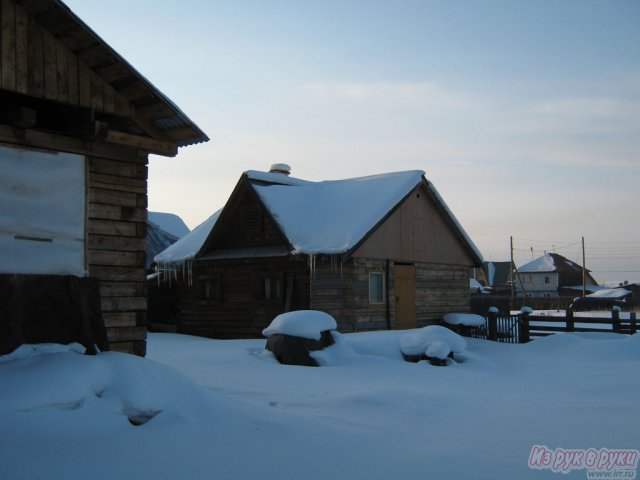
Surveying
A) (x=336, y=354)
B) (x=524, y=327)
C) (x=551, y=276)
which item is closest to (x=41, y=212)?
(x=336, y=354)

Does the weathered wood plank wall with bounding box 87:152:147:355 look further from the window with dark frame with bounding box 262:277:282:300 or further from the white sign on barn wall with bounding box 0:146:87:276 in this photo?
the window with dark frame with bounding box 262:277:282:300

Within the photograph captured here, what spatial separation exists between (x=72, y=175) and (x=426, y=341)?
30.9 feet

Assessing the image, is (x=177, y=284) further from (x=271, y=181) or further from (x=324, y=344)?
(x=324, y=344)

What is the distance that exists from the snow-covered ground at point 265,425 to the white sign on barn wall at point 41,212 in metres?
1.18

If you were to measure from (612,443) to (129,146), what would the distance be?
7217 mm

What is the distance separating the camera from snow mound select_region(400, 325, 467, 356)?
15.1m

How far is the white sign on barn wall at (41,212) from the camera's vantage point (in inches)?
302

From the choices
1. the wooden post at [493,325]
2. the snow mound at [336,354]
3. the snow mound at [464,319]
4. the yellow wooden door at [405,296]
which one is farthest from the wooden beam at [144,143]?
the snow mound at [464,319]

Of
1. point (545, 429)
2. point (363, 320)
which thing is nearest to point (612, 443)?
point (545, 429)

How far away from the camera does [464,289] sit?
25.6 m

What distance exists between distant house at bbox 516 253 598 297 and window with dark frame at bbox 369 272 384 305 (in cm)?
5689

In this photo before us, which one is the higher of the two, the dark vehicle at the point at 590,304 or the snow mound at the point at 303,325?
the snow mound at the point at 303,325

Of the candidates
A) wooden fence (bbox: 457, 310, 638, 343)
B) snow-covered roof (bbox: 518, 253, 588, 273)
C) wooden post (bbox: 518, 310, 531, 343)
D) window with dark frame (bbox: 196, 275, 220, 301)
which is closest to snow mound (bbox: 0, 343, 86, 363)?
window with dark frame (bbox: 196, 275, 220, 301)

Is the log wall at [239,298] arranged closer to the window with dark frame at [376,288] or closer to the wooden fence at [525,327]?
the window with dark frame at [376,288]
